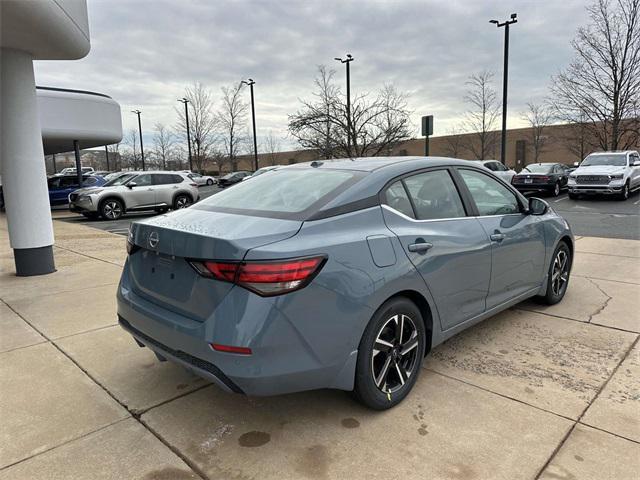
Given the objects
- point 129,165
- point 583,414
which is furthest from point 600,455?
point 129,165

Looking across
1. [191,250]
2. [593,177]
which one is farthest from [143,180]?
[593,177]

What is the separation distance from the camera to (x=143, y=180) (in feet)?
53.3

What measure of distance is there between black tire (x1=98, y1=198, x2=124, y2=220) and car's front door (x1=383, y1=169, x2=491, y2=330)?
14.5 m

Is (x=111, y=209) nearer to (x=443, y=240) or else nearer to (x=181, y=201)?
(x=181, y=201)

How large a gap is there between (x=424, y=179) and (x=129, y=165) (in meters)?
70.1

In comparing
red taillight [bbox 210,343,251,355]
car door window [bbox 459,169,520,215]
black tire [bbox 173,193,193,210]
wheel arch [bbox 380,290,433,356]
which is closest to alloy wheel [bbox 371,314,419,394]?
wheel arch [bbox 380,290,433,356]

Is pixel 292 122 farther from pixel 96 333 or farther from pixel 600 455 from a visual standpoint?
pixel 600 455

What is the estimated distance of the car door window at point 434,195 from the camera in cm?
319

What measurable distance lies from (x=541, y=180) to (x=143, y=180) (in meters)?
15.5

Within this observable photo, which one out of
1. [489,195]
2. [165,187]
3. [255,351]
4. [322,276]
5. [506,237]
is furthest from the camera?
[165,187]

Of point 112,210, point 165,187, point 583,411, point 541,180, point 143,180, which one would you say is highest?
point 143,180

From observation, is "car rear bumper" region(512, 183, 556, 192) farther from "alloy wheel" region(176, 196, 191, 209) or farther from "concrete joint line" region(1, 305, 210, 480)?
"concrete joint line" region(1, 305, 210, 480)

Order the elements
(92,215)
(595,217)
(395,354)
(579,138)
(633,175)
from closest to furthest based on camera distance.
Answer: (395,354)
(595,217)
(92,215)
(633,175)
(579,138)

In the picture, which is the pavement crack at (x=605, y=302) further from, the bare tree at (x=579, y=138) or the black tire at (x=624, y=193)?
the bare tree at (x=579, y=138)
